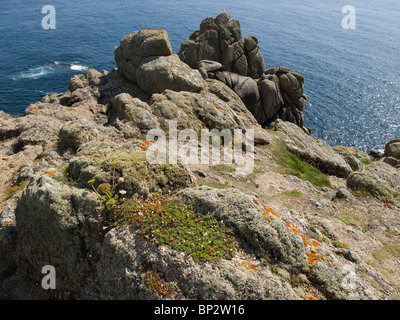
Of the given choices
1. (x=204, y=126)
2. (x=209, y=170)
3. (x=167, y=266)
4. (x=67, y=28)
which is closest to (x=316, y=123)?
(x=204, y=126)

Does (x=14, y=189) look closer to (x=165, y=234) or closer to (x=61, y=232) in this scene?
(x=61, y=232)

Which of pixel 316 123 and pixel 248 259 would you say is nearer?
pixel 248 259

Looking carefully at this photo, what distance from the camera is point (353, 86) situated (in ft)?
284

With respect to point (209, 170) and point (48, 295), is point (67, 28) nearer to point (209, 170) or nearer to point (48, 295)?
point (209, 170)

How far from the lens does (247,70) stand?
62312mm

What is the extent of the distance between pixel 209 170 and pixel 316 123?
56.0 metres

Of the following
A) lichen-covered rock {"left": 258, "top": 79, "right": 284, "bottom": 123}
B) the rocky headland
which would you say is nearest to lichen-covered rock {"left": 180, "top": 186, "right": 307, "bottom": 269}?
the rocky headland

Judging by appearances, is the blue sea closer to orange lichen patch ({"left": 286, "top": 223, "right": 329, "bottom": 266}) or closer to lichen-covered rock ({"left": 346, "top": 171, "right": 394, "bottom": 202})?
lichen-covered rock ({"left": 346, "top": 171, "right": 394, "bottom": 202})

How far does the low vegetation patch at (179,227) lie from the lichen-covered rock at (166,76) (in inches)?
1186

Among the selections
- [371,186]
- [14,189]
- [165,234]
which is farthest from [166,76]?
[165,234]

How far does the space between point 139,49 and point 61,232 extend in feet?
131
